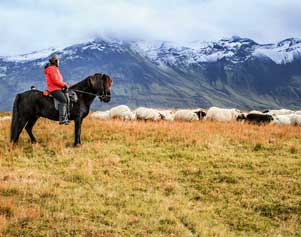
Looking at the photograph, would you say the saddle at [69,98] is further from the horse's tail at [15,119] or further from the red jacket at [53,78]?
→ the horse's tail at [15,119]

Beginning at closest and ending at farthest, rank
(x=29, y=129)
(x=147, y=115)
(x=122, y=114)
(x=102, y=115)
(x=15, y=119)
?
(x=15, y=119) → (x=29, y=129) → (x=147, y=115) → (x=122, y=114) → (x=102, y=115)

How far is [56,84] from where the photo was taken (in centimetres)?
2198

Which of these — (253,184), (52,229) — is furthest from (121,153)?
(52,229)

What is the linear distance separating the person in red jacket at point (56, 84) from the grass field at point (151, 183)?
1.63 m

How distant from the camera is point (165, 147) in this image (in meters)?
22.7

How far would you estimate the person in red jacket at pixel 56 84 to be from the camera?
21.8m

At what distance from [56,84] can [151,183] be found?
7.53m

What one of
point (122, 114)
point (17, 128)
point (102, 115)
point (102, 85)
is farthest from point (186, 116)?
point (17, 128)

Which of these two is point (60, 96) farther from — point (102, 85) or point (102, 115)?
point (102, 115)

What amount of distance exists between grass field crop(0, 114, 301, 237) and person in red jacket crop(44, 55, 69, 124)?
1.63 m

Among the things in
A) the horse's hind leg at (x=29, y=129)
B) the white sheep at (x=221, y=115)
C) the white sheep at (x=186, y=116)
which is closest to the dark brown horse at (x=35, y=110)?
the horse's hind leg at (x=29, y=129)

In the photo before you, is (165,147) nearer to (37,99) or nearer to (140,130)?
(140,130)

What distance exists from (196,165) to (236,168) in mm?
1651

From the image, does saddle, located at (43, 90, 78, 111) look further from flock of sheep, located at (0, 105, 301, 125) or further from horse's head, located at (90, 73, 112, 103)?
flock of sheep, located at (0, 105, 301, 125)
